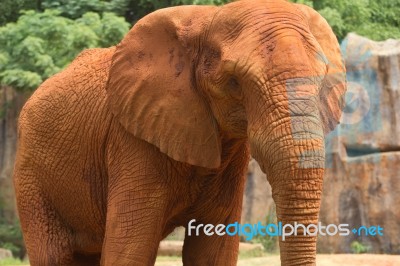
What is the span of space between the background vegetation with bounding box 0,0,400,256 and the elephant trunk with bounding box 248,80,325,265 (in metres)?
7.25

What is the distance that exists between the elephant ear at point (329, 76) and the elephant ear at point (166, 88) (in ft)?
1.66

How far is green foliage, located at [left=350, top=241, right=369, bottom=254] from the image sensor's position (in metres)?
11.0

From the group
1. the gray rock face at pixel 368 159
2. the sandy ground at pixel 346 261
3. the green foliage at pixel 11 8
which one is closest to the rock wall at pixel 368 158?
the gray rock face at pixel 368 159

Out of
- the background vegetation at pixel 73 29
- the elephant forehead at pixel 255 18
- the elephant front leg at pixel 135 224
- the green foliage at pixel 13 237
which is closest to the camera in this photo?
the elephant forehead at pixel 255 18

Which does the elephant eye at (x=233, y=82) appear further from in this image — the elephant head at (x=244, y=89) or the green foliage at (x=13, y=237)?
the green foliage at (x=13, y=237)

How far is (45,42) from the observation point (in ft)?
37.9

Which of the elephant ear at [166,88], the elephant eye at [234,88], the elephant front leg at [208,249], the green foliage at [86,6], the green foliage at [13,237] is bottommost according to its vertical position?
the green foliage at [13,237]

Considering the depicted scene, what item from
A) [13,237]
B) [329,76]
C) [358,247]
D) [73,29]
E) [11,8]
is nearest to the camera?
[329,76]

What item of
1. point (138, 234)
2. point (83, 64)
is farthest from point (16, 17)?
point (138, 234)

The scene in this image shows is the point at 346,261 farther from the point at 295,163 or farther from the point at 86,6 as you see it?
the point at 86,6

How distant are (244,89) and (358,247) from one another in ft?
23.7

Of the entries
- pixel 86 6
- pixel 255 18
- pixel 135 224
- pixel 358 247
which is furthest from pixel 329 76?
pixel 86 6

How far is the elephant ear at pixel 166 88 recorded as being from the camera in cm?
459

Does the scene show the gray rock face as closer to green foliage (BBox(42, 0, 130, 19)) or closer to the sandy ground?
the sandy ground
